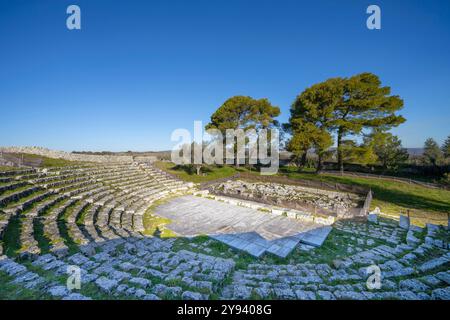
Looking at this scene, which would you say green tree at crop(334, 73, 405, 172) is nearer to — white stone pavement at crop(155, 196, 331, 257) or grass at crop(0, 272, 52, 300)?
white stone pavement at crop(155, 196, 331, 257)

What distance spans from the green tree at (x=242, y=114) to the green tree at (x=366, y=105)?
754 cm

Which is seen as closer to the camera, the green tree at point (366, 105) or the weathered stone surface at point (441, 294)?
the weathered stone surface at point (441, 294)

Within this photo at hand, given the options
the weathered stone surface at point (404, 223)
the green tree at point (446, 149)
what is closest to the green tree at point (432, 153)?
the green tree at point (446, 149)

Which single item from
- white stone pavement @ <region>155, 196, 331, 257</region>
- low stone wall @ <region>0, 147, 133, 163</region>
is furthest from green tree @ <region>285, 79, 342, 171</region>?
low stone wall @ <region>0, 147, 133, 163</region>

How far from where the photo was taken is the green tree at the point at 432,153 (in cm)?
2004

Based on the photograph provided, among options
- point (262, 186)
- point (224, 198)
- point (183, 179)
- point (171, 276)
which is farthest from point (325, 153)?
point (171, 276)

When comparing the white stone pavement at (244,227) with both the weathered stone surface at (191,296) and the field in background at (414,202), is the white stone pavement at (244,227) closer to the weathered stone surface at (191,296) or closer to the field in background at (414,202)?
the weathered stone surface at (191,296)

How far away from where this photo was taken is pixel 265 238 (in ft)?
21.5

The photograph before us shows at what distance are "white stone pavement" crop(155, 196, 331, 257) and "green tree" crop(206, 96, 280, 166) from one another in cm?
1284

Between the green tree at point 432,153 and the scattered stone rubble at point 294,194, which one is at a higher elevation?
A: the green tree at point 432,153

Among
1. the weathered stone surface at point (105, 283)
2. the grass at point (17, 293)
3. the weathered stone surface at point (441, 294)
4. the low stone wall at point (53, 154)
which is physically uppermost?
the low stone wall at point (53, 154)

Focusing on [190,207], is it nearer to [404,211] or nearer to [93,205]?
[93,205]

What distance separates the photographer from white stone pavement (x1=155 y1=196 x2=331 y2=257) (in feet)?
20.1

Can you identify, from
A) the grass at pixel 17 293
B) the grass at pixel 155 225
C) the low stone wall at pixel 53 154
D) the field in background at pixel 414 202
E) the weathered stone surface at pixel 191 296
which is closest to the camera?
the grass at pixel 17 293
